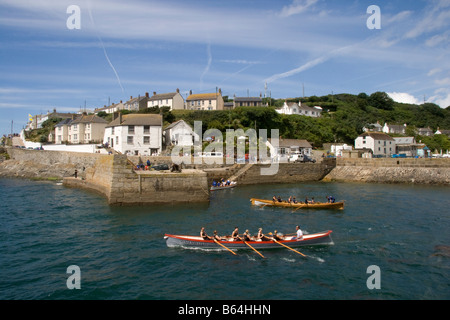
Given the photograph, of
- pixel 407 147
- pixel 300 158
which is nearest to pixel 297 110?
pixel 407 147

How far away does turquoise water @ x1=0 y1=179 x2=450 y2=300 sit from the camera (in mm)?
13492

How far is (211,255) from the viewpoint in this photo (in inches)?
693

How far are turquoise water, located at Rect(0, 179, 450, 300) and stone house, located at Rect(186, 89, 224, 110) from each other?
53.1 m

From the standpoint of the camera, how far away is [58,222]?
23.7 meters

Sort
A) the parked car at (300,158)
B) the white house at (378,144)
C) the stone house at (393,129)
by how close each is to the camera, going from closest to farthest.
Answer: the parked car at (300,158)
the white house at (378,144)
the stone house at (393,129)

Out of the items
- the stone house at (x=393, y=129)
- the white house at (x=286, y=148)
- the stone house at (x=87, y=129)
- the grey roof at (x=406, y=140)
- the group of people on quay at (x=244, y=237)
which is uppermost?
the stone house at (x=393, y=129)

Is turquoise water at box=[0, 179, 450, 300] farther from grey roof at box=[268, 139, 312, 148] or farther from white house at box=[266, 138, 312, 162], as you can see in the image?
grey roof at box=[268, 139, 312, 148]

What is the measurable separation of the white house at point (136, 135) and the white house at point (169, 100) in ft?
72.4

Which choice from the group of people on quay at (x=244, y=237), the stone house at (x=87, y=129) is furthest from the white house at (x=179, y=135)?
the group of people on quay at (x=244, y=237)

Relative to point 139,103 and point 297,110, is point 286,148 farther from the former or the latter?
point 139,103

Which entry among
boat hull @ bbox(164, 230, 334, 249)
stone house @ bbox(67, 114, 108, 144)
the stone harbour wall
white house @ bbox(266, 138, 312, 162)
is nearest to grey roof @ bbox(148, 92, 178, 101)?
stone house @ bbox(67, 114, 108, 144)

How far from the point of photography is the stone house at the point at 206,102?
80062 mm

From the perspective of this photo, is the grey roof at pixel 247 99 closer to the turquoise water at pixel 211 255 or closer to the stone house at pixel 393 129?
the stone house at pixel 393 129
